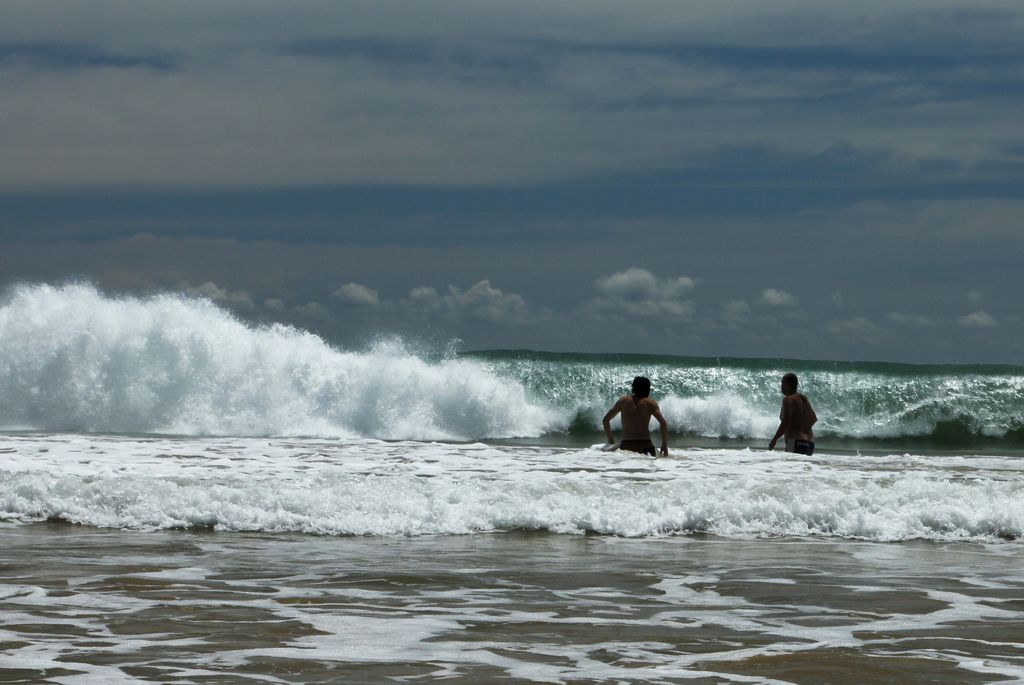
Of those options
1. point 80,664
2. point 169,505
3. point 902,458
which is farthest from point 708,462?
point 80,664

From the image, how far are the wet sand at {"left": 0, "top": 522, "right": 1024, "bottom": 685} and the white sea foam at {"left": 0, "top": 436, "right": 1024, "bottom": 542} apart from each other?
0.68 m

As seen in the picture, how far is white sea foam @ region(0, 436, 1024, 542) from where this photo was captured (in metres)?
9.79

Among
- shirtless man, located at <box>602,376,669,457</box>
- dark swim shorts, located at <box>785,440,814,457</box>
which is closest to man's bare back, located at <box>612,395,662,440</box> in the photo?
shirtless man, located at <box>602,376,669,457</box>

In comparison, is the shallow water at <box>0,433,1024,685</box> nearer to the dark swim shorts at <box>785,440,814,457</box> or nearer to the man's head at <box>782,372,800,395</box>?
the dark swim shorts at <box>785,440,814,457</box>

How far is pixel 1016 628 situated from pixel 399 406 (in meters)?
20.9

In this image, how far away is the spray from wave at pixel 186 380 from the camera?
2417 cm

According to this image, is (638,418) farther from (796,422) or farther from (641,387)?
(796,422)

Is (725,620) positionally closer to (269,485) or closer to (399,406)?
(269,485)

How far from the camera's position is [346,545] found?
29.4ft

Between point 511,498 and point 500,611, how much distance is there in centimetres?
399

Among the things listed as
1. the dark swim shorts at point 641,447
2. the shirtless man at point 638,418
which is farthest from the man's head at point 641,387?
the dark swim shorts at point 641,447

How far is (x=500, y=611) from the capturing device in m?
6.16

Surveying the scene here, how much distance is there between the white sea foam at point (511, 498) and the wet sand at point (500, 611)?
676 mm

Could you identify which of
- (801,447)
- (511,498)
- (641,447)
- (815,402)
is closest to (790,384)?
(801,447)
